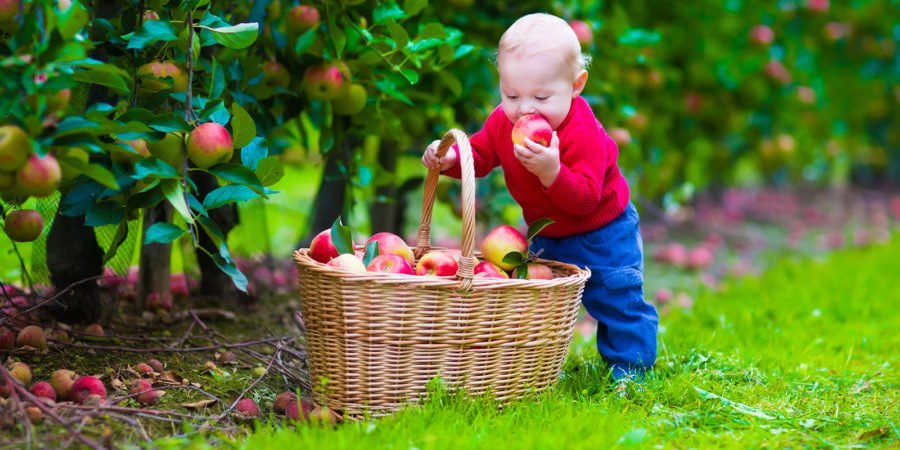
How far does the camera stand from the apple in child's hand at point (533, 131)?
2.19 meters

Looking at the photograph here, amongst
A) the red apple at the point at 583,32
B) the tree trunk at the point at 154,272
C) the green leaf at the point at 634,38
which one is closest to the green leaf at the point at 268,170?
the tree trunk at the point at 154,272

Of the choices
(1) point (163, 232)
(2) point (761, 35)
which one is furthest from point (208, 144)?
(2) point (761, 35)

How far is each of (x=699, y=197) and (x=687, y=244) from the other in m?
1.43

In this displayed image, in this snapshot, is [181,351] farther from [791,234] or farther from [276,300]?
[791,234]

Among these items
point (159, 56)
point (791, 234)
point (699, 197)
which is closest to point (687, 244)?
point (791, 234)

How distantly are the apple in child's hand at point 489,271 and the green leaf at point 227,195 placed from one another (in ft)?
1.95

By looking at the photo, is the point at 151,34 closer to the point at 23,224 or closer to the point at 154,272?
the point at 23,224

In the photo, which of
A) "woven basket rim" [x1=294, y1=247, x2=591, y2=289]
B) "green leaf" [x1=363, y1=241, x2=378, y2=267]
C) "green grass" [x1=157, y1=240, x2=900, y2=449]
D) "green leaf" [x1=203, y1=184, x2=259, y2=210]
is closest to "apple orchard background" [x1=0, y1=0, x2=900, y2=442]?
"green leaf" [x1=203, y1=184, x2=259, y2=210]

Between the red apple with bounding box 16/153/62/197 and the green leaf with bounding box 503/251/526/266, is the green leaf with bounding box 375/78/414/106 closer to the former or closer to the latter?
the green leaf with bounding box 503/251/526/266

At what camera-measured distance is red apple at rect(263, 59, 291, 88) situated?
2756mm

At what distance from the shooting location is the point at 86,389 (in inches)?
83.4

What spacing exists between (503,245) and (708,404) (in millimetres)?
669

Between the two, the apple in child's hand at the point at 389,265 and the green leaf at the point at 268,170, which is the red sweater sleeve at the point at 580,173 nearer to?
the apple in child's hand at the point at 389,265

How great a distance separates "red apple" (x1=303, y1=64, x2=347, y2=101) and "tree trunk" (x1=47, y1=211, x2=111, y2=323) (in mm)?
784
